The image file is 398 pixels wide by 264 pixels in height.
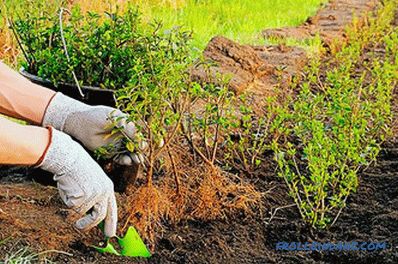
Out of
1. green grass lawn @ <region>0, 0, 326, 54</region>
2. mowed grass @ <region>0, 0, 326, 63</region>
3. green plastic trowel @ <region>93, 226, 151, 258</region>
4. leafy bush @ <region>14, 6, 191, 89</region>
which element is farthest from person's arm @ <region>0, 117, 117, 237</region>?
green grass lawn @ <region>0, 0, 326, 54</region>

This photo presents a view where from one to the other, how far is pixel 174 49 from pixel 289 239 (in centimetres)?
82

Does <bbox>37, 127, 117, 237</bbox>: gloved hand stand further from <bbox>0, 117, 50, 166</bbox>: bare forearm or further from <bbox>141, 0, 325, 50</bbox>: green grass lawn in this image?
<bbox>141, 0, 325, 50</bbox>: green grass lawn

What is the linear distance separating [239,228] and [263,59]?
2.59m

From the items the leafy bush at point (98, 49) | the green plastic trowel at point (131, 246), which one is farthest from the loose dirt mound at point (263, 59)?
the green plastic trowel at point (131, 246)

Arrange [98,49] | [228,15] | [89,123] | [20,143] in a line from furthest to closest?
[228,15], [98,49], [89,123], [20,143]

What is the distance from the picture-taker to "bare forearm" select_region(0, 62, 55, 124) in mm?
2887

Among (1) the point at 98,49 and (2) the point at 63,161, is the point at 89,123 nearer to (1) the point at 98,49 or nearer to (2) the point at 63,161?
(2) the point at 63,161

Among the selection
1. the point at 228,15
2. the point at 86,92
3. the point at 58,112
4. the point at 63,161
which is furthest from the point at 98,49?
the point at 228,15

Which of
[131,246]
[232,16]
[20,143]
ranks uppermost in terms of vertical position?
[20,143]

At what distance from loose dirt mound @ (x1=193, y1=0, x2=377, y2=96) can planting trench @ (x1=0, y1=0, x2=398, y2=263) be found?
76cm

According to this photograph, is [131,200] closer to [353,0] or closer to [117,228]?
[117,228]

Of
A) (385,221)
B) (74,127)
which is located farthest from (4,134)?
(385,221)

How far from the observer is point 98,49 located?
3270 millimetres

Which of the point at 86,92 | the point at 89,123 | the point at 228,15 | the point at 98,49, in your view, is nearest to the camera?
the point at 89,123
